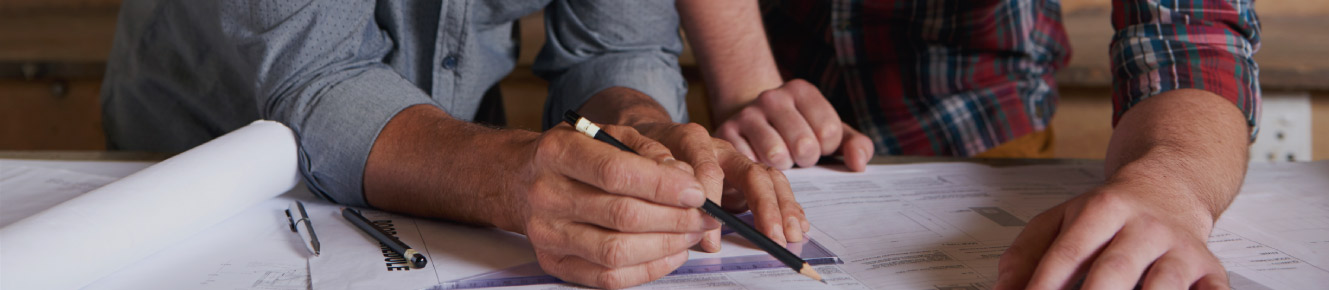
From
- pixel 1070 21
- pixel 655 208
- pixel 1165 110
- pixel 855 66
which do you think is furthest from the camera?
pixel 1070 21

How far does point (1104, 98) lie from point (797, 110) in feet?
3.83

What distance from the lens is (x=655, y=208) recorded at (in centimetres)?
55

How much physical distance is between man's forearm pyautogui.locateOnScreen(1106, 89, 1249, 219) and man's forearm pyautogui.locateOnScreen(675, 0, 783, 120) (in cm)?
39

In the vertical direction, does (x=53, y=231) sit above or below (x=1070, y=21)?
above

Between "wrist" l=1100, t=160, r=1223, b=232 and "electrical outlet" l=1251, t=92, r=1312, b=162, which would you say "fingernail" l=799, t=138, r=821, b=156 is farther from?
"electrical outlet" l=1251, t=92, r=1312, b=162

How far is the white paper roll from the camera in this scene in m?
0.53

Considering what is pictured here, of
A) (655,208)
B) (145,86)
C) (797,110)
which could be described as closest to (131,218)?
(655,208)

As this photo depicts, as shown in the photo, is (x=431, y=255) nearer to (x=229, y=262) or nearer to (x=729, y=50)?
(x=229, y=262)

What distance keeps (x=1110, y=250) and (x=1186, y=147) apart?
0.86ft

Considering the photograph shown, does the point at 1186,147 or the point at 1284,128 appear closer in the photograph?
the point at 1186,147

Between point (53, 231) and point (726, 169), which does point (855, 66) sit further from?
point (53, 231)

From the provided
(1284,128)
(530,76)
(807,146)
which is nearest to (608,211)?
(807,146)

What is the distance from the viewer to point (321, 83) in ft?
2.51

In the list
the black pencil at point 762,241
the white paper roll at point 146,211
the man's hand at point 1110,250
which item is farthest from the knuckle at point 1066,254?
the white paper roll at point 146,211
